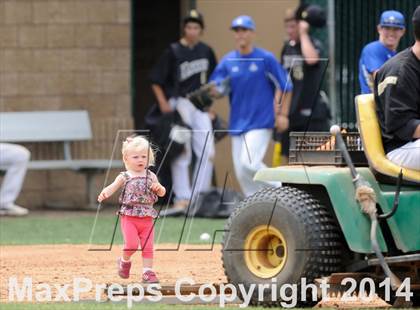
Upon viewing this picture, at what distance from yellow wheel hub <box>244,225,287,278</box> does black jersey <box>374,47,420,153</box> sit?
2.92 ft

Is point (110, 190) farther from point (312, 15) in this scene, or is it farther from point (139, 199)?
point (312, 15)

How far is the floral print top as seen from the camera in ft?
29.1

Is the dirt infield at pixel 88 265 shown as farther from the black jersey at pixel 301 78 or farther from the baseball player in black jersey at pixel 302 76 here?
the black jersey at pixel 301 78

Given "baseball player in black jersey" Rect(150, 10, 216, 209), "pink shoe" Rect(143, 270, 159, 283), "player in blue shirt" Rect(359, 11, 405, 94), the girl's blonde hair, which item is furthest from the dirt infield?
"baseball player in black jersey" Rect(150, 10, 216, 209)

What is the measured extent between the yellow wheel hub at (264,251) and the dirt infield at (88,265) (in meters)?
1.01

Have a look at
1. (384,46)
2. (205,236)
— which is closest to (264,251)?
(384,46)

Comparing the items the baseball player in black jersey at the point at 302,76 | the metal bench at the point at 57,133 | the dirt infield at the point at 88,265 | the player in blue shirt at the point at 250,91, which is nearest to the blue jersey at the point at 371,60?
the dirt infield at the point at 88,265

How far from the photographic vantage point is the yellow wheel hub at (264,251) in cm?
832

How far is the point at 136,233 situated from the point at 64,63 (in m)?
8.74

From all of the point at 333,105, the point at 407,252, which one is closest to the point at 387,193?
the point at 407,252

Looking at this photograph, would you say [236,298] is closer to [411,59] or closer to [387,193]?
[387,193]

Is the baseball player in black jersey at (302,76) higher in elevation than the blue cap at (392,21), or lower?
lower

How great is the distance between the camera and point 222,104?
17.7m

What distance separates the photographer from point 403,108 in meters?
8.12
